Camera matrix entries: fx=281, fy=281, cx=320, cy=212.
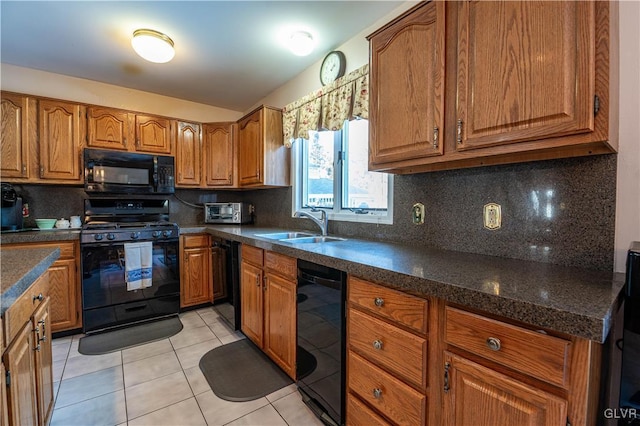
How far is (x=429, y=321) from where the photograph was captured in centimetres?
99

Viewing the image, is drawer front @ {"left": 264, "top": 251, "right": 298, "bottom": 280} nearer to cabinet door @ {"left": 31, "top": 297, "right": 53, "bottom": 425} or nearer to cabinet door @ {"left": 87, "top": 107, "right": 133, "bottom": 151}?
cabinet door @ {"left": 31, "top": 297, "right": 53, "bottom": 425}

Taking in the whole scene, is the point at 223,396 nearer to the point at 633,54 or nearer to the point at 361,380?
the point at 361,380

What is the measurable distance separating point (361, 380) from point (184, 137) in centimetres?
318

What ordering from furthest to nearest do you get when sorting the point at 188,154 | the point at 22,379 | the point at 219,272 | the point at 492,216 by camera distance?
1. the point at 188,154
2. the point at 219,272
3. the point at 492,216
4. the point at 22,379

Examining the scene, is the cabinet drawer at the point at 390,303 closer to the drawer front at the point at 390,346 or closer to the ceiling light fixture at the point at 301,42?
the drawer front at the point at 390,346

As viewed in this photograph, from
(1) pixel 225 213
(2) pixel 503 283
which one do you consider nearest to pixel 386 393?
(2) pixel 503 283

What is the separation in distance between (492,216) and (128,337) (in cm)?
300

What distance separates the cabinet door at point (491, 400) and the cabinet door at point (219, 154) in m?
3.14

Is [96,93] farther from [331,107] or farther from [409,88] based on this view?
[409,88]

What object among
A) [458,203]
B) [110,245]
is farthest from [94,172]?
[458,203]

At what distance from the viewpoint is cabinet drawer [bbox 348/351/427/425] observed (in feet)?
3.41

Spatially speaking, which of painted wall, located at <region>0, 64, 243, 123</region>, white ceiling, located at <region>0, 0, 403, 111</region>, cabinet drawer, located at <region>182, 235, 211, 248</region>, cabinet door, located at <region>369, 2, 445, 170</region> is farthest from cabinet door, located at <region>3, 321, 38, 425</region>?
painted wall, located at <region>0, 64, 243, 123</region>

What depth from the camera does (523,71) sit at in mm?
1021

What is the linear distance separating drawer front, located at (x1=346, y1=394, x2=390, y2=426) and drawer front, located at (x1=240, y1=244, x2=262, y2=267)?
1.09m
